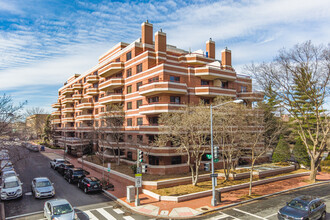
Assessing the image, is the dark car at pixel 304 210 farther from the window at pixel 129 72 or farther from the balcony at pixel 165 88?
the window at pixel 129 72

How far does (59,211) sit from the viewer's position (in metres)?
15.6

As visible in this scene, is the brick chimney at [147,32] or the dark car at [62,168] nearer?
the dark car at [62,168]

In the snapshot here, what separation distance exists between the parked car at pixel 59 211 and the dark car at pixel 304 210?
15.2 metres

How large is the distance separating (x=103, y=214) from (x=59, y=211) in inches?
136

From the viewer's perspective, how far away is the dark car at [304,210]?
48.8ft

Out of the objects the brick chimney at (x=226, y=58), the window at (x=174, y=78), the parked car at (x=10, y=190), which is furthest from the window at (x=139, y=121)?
the brick chimney at (x=226, y=58)

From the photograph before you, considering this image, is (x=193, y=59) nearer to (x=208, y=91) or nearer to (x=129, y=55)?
(x=208, y=91)

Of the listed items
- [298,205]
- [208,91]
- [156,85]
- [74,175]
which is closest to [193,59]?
[208,91]

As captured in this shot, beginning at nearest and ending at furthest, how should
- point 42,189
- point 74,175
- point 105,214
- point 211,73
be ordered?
point 105,214, point 42,189, point 74,175, point 211,73

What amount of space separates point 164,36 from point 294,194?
28.6 m

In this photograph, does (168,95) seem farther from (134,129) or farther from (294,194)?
(294,194)

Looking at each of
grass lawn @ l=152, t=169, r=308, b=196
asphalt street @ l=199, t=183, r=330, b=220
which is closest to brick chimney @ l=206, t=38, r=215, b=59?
grass lawn @ l=152, t=169, r=308, b=196

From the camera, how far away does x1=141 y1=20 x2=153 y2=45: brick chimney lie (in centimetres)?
3670

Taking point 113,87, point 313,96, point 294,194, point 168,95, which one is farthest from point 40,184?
point 313,96
